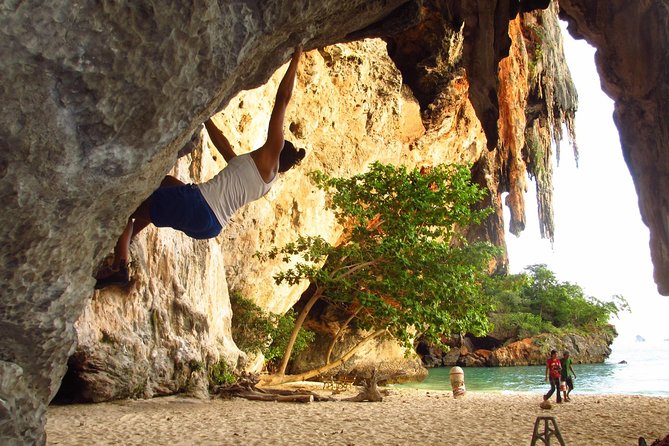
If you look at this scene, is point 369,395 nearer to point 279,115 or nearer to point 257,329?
point 257,329

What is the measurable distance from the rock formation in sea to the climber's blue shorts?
277mm

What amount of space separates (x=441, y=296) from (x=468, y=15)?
6087 mm

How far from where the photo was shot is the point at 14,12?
5.82 ft

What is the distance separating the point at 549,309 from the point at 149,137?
1354 inches

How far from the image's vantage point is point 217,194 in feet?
10.2

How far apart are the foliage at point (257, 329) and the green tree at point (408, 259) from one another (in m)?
0.69

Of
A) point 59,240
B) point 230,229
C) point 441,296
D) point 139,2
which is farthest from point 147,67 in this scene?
point 230,229

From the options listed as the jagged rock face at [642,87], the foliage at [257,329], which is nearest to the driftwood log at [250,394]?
the foliage at [257,329]

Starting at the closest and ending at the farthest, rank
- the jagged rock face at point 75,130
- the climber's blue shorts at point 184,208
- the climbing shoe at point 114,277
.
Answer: the jagged rock face at point 75,130, the climber's blue shorts at point 184,208, the climbing shoe at point 114,277

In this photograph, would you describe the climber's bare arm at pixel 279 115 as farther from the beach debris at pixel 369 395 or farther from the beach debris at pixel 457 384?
the beach debris at pixel 457 384

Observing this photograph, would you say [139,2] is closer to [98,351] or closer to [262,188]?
[262,188]

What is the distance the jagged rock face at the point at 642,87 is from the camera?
184 inches

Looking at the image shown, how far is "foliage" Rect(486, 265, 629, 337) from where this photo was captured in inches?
1173

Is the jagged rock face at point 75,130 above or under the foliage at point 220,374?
above
